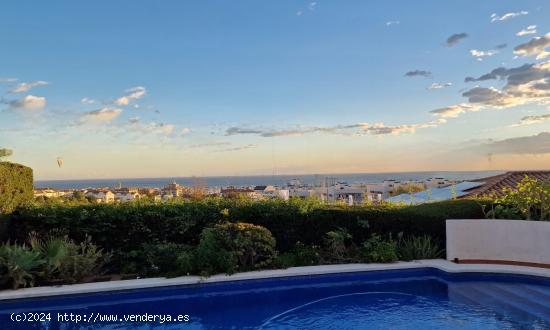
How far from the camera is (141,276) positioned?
7.66 metres

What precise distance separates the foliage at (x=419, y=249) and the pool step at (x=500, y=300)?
1.25 m

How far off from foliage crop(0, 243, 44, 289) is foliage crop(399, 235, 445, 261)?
22.9 feet

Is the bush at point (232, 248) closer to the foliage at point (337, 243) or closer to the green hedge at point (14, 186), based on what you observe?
the foliage at point (337, 243)

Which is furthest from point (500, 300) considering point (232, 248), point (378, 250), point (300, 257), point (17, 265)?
point (17, 265)

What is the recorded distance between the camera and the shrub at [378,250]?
8.47 meters

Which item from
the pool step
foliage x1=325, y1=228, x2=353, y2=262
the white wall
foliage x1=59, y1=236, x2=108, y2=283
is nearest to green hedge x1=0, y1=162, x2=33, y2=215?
foliage x1=59, y1=236, x2=108, y2=283

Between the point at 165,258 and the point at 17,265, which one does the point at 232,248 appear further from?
the point at 17,265

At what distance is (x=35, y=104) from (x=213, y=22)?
692cm

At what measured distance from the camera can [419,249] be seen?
8.82 m

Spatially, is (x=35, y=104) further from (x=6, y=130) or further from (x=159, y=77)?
(x=159, y=77)

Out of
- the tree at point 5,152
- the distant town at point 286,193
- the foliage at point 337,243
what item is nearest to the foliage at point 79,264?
the distant town at point 286,193

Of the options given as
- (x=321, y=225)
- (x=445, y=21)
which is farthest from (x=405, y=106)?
(x=321, y=225)

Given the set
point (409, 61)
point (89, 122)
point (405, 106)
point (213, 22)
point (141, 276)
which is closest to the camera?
point (141, 276)

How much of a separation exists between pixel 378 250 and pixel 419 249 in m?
1.00
